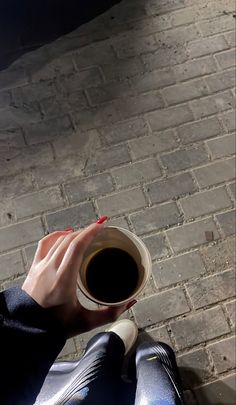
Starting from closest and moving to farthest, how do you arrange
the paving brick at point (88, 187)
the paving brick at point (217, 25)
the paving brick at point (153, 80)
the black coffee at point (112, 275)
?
the black coffee at point (112, 275), the paving brick at point (88, 187), the paving brick at point (153, 80), the paving brick at point (217, 25)

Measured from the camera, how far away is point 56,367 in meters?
1.41

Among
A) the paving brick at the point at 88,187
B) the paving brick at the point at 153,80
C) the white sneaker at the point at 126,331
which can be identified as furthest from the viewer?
the paving brick at the point at 153,80

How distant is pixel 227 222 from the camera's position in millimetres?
1786

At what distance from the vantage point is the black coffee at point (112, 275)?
1044 mm

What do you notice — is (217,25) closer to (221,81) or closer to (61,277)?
(221,81)

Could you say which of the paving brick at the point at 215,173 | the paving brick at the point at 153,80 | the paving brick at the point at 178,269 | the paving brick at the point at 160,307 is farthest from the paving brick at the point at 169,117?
the paving brick at the point at 160,307

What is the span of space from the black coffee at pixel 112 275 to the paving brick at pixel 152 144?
89cm

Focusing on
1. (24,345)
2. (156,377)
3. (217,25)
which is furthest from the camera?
(217,25)

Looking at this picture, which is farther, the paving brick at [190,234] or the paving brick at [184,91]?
the paving brick at [184,91]

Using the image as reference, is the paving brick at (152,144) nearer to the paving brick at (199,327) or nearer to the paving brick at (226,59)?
the paving brick at (226,59)

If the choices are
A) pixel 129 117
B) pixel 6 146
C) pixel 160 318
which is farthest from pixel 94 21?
pixel 160 318

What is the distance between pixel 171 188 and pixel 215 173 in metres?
0.20

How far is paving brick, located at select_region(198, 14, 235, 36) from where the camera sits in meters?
2.20

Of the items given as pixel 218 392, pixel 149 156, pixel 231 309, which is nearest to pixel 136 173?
pixel 149 156
